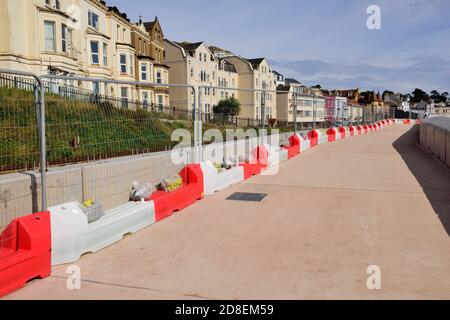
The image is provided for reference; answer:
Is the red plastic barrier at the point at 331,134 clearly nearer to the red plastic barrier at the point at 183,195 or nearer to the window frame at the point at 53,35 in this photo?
the red plastic barrier at the point at 183,195

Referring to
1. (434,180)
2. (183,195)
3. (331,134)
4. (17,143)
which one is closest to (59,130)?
(17,143)

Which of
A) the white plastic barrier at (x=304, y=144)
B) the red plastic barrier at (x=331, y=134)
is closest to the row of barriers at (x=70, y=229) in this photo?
the white plastic barrier at (x=304, y=144)

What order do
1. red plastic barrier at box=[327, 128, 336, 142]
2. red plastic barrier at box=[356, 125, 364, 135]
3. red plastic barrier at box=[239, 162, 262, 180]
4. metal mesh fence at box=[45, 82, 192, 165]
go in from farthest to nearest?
red plastic barrier at box=[356, 125, 364, 135]
red plastic barrier at box=[327, 128, 336, 142]
red plastic barrier at box=[239, 162, 262, 180]
metal mesh fence at box=[45, 82, 192, 165]

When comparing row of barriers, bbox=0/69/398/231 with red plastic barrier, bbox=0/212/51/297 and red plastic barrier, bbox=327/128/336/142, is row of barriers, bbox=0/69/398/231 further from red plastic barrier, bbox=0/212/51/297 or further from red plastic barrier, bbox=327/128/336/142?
red plastic barrier, bbox=327/128/336/142

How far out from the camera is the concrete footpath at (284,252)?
4168 millimetres

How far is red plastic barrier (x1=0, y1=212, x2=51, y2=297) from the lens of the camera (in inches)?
162

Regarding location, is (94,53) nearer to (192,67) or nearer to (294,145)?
(294,145)

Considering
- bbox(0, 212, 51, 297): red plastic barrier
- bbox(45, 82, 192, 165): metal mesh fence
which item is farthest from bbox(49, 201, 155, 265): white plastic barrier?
bbox(45, 82, 192, 165): metal mesh fence

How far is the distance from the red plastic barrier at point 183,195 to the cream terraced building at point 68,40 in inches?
494

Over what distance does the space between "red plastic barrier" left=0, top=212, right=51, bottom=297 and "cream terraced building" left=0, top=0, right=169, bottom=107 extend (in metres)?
15.6

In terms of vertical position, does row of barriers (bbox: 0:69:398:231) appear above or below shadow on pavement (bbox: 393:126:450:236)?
above

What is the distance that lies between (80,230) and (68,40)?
93.2ft

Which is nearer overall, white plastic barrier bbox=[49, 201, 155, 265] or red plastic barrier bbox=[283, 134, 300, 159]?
white plastic barrier bbox=[49, 201, 155, 265]
